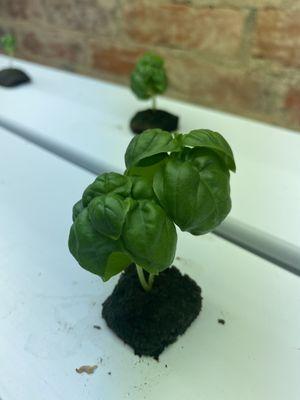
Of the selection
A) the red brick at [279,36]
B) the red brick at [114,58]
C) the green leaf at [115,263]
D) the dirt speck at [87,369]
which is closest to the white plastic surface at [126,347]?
the dirt speck at [87,369]

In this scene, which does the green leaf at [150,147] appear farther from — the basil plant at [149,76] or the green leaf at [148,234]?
the basil plant at [149,76]

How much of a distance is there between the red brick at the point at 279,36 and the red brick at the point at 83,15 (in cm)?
48

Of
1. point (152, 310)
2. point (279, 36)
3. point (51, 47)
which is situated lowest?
point (51, 47)

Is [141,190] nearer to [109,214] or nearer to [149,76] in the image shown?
[109,214]

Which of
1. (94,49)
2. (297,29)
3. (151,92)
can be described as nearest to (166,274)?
(151,92)

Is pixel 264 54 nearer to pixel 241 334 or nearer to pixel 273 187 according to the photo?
pixel 273 187

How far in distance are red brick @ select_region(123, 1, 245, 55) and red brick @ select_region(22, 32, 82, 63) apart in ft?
0.98

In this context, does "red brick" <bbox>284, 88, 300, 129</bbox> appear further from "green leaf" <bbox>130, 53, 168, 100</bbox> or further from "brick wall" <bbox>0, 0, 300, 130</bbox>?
"green leaf" <bbox>130, 53, 168, 100</bbox>

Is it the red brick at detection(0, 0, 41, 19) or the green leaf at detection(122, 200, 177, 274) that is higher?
the green leaf at detection(122, 200, 177, 274)

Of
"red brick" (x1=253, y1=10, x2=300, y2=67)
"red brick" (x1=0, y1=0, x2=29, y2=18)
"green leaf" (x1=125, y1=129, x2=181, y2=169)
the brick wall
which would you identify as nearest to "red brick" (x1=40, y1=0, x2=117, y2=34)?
the brick wall

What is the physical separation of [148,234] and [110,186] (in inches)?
2.3

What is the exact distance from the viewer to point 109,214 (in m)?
0.36

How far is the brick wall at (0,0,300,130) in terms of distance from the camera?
1026mm

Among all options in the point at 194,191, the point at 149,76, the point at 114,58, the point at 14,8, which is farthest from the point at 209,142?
the point at 14,8
